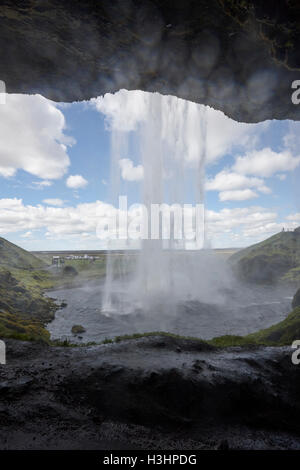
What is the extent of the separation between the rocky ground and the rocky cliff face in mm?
17251

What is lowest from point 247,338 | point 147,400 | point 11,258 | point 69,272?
point 69,272

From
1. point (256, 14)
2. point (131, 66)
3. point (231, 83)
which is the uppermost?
point (131, 66)

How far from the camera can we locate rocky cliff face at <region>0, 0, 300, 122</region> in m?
12.2

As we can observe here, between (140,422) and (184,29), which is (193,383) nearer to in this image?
(140,422)

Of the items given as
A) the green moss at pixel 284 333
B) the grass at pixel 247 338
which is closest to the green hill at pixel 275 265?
the green moss at pixel 284 333

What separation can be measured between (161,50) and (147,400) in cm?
1993

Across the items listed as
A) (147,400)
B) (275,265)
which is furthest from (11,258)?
(147,400)

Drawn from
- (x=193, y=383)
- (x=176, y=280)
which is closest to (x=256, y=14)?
(x=193, y=383)

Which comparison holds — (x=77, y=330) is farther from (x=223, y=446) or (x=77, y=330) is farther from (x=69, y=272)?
(x=69, y=272)

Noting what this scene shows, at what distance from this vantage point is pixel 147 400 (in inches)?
331

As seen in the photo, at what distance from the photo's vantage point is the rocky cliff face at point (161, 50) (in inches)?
479
